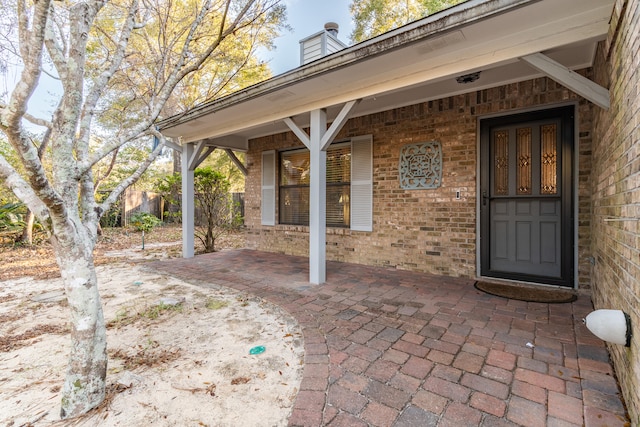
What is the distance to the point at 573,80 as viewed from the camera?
222 cm

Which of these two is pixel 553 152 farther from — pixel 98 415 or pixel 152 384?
pixel 98 415

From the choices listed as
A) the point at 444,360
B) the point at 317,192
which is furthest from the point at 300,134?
the point at 444,360

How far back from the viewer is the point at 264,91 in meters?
3.78

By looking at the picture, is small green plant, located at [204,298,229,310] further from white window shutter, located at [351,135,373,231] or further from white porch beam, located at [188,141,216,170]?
white porch beam, located at [188,141,216,170]

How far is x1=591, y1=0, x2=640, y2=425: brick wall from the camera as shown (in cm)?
137

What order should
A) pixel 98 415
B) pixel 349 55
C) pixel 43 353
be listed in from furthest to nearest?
pixel 349 55 < pixel 43 353 < pixel 98 415

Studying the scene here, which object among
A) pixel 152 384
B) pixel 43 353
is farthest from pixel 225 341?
pixel 43 353

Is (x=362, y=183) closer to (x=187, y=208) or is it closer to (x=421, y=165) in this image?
(x=421, y=165)

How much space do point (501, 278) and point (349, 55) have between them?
3199mm

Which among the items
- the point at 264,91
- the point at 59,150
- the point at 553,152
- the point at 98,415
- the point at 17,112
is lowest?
the point at 98,415

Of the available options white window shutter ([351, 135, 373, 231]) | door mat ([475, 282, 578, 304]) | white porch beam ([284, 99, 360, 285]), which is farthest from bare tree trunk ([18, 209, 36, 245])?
door mat ([475, 282, 578, 304])

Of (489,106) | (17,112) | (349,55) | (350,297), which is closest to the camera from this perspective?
(17,112)

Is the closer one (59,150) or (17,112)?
(17,112)

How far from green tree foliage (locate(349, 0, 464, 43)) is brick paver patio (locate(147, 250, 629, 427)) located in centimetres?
1012
